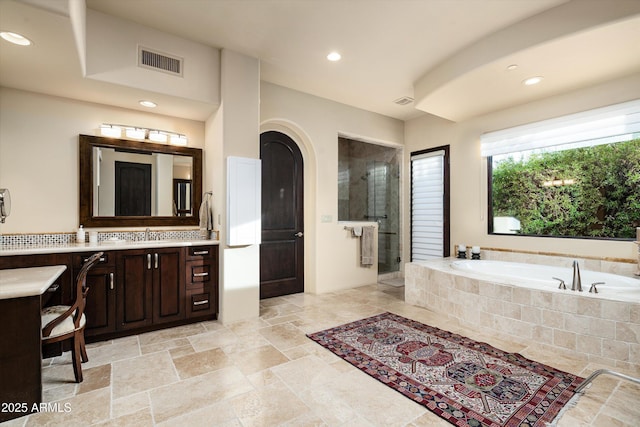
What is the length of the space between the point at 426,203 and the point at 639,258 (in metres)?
2.71

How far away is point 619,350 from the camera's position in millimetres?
2385

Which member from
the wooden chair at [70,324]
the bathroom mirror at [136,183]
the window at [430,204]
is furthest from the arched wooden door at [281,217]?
the wooden chair at [70,324]

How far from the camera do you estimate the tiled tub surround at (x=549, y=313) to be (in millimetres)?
2387

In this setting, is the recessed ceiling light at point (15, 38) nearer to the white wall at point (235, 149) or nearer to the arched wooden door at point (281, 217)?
the white wall at point (235, 149)

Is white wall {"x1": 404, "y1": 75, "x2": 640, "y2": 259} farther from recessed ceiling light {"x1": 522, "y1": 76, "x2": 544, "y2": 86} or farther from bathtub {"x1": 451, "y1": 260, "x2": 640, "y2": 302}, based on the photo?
recessed ceiling light {"x1": 522, "y1": 76, "x2": 544, "y2": 86}

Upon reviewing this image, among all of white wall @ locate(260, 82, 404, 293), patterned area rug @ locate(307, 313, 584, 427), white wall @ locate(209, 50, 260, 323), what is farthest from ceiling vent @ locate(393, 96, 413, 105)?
patterned area rug @ locate(307, 313, 584, 427)

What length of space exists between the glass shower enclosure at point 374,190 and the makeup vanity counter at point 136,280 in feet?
8.11

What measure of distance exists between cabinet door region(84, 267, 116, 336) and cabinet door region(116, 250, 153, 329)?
55 millimetres

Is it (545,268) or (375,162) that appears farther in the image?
(375,162)

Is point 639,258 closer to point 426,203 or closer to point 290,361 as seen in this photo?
point 426,203

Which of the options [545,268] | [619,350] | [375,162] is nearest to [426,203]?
[375,162]

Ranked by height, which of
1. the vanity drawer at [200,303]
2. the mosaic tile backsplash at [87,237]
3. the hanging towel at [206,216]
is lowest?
the vanity drawer at [200,303]

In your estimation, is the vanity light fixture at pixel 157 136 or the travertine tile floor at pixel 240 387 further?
the vanity light fixture at pixel 157 136

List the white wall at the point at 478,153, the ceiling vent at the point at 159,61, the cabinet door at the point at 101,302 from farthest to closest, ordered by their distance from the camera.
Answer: the white wall at the point at 478,153
the ceiling vent at the point at 159,61
the cabinet door at the point at 101,302
